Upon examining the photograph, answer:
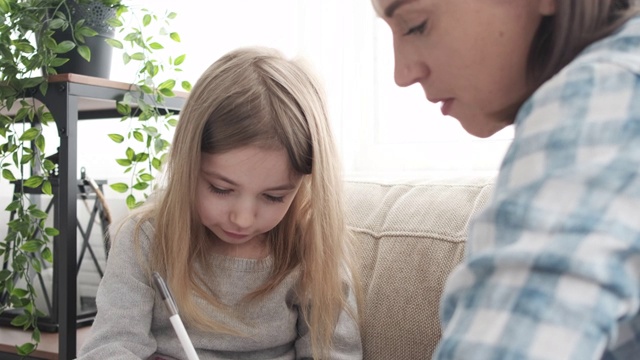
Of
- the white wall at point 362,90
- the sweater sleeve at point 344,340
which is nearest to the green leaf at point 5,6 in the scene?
the white wall at point 362,90

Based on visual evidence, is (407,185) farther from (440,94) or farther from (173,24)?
(173,24)

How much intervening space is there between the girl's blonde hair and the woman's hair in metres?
0.69

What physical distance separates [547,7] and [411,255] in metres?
0.72

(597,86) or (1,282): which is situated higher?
(597,86)

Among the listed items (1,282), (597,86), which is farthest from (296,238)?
(597,86)

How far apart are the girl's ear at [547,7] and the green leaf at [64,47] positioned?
3.98 ft

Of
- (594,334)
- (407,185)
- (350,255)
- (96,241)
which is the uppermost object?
(594,334)

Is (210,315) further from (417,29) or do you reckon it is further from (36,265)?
(417,29)

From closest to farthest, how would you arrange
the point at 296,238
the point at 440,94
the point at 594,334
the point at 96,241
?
the point at 594,334, the point at 440,94, the point at 296,238, the point at 96,241

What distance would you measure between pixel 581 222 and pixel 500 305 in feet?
0.16

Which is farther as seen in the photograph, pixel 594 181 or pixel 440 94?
pixel 440 94

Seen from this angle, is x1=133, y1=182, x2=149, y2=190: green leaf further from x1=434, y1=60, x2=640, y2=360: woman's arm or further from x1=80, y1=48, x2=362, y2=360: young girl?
x1=434, y1=60, x2=640, y2=360: woman's arm

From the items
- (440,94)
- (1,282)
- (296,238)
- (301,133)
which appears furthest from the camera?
(1,282)

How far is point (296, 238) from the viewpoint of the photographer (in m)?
1.27
